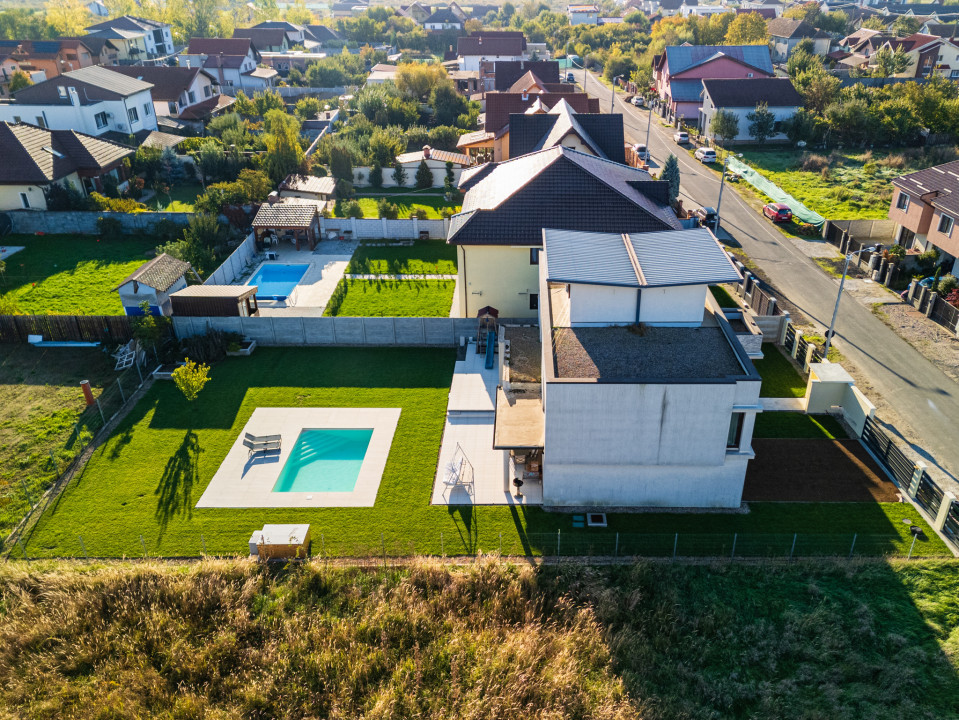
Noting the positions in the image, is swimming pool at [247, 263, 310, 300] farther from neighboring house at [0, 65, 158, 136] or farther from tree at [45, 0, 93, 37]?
tree at [45, 0, 93, 37]

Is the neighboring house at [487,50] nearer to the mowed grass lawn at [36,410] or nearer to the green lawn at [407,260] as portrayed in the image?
the green lawn at [407,260]

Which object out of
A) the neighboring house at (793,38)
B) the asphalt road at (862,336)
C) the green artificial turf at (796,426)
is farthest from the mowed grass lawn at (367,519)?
the neighboring house at (793,38)

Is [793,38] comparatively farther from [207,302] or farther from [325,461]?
[325,461]

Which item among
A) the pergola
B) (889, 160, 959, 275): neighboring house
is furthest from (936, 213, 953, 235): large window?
the pergola

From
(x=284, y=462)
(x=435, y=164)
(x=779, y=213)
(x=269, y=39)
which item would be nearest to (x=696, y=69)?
(x=779, y=213)

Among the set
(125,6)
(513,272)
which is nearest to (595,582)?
(513,272)

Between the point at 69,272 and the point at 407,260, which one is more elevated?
the point at 69,272
